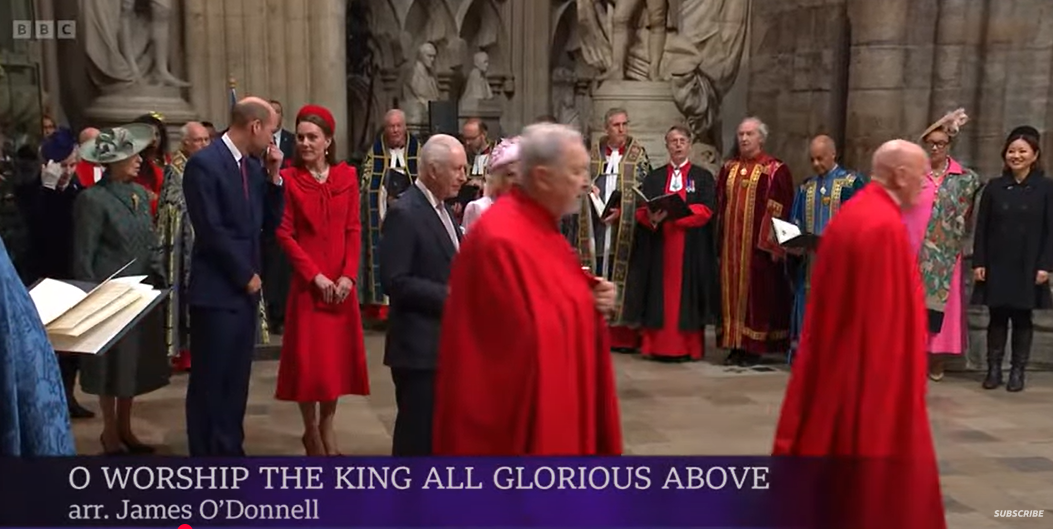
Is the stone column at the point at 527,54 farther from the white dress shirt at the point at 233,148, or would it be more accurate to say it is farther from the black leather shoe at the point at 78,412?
the white dress shirt at the point at 233,148

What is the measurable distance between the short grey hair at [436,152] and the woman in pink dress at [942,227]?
3.86m

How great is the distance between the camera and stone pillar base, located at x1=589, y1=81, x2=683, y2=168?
8.09m

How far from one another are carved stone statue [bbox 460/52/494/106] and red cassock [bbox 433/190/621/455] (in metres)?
12.5

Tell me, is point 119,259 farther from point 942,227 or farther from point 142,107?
point 942,227

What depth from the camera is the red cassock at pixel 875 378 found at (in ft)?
10.5

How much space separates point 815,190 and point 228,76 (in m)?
4.88

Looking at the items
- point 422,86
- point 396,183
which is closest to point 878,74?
point 396,183

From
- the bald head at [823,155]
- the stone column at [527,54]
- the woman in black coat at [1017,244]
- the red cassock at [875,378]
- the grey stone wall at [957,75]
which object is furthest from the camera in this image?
the stone column at [527,54]

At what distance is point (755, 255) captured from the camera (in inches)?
283

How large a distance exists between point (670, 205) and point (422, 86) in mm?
7649

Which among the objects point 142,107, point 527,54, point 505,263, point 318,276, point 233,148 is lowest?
point 318,276

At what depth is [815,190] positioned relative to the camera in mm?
6891

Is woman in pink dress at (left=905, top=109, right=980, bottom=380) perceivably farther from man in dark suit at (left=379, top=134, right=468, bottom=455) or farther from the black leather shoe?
the black leather shoe
